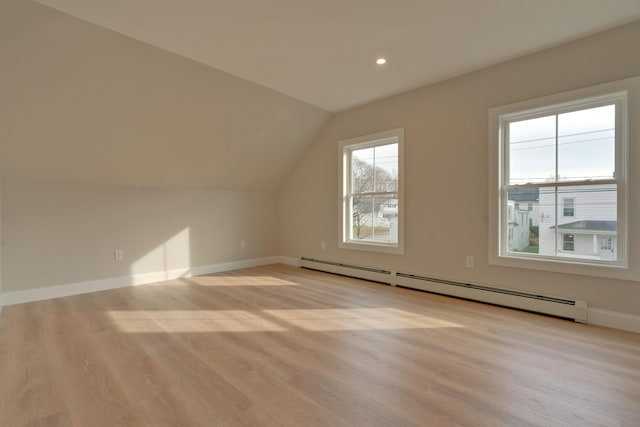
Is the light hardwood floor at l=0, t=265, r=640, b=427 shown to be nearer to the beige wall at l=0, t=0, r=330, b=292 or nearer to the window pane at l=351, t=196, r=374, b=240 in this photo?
the beige wall at l=0, t=0, r=330, b=292

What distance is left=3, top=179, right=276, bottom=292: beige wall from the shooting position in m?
3.35

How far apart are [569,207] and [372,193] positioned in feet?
7.61

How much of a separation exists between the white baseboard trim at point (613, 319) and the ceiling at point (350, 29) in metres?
2.51

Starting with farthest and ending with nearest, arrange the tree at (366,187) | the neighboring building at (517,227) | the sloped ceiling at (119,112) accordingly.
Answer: the tree at (366,187), the neighboring building at (517,227), the sloped ceiling at (119,112)

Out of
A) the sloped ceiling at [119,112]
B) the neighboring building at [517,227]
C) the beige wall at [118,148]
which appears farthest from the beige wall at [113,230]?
the neighboring building at [517,227]

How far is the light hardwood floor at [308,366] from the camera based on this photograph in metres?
1.56

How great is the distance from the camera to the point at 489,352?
87.1 inches

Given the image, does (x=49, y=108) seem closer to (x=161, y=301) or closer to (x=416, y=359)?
(x=161, y=301)

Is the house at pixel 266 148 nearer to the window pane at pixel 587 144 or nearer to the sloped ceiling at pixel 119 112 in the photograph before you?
the sloped ceiling at pixel 119 112

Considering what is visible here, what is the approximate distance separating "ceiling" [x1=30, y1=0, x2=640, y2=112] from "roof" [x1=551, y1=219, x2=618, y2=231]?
5.62 feet

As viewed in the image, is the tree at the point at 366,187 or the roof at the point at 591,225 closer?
the roof at the point at 591,225

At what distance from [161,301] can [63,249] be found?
1.41 metres

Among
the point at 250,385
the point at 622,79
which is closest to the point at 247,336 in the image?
the point at 250,385

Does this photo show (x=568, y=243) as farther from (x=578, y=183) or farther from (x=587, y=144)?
(x=587, y=144)
